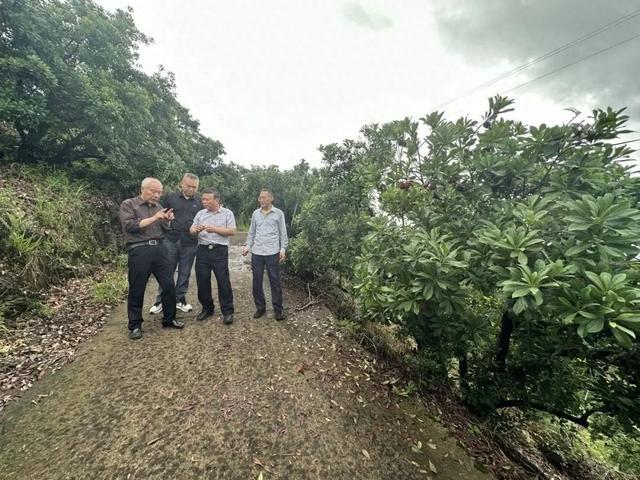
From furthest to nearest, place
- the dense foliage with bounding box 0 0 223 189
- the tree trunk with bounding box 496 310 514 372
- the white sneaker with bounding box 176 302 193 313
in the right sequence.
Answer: the dense foliage with bounding box 0 0 223 189
the white sneaker with bounding box 176 302 193 313
the tree trunk with bounding box 496 310 514 372

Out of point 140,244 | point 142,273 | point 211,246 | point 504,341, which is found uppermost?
point 140,244

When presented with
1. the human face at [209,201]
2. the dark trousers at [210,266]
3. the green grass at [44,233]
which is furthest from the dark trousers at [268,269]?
the green grass at [44,233]

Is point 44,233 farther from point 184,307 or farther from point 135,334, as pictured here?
point 135,334

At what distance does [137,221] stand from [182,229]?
0.84 meters

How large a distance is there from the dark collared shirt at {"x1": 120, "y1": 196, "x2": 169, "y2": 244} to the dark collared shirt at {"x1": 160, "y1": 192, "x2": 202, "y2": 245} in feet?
1.79

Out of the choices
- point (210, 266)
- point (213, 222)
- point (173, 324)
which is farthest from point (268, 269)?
point (173, 324)

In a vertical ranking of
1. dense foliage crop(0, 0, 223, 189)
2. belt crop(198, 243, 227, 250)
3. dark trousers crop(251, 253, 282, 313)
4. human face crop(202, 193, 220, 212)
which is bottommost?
dark trousers crop(251, 253, 282, 313)

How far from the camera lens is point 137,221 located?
9.70 ft

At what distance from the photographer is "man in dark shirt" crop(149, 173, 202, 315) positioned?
375 cm

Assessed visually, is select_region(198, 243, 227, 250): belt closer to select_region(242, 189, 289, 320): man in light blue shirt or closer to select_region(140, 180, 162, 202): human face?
select_region(242, 189, 289, 320): man in light blue shirt

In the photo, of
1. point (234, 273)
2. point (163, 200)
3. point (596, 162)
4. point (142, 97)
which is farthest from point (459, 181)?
point (142, 97)

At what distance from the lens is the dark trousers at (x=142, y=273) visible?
3.01 meters

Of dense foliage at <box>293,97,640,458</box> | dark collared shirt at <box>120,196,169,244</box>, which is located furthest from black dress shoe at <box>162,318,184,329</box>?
dense foliage at <box>293,97,640,458</box>

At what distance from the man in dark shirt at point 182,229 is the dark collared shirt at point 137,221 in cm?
54
